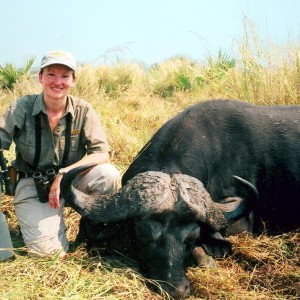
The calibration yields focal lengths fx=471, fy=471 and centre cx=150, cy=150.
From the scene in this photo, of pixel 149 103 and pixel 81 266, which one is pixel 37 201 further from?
pixel 149 103

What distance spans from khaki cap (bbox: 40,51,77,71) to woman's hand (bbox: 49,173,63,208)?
1.04 metres

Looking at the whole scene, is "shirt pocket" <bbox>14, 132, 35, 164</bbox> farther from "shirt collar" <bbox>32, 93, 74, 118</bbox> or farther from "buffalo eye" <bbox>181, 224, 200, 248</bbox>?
"buffalo eye" <bbox>181, 224, 200, 248</bbox>

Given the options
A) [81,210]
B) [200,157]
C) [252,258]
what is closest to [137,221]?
[81,210]

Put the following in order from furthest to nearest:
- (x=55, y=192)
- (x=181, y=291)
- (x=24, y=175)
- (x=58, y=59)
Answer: (x=24, y=175) → (x=58, y=59) → (x=55, y=192) → (x=181, y=291)

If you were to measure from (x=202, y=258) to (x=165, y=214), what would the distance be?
0.68 meters

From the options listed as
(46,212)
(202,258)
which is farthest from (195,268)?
(46,212)

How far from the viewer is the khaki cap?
436 centimetres

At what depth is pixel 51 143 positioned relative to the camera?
4496 millimetres

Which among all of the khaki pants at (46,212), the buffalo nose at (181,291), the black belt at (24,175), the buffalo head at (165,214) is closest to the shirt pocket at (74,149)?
the khaki pants at (46,212)

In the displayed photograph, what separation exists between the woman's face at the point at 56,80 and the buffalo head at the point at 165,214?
1.12 metres

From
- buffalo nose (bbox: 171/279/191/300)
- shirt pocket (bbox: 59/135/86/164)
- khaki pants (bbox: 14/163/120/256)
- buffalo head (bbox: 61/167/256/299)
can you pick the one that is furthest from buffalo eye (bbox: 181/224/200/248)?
shirt pocket (bbox: 59/135/86/164)

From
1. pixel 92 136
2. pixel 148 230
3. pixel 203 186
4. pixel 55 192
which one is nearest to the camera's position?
pixel 148 230

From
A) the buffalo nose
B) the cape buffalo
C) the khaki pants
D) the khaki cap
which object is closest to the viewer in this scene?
the buffalo nose

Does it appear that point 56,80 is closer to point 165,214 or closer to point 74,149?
point 74,149
